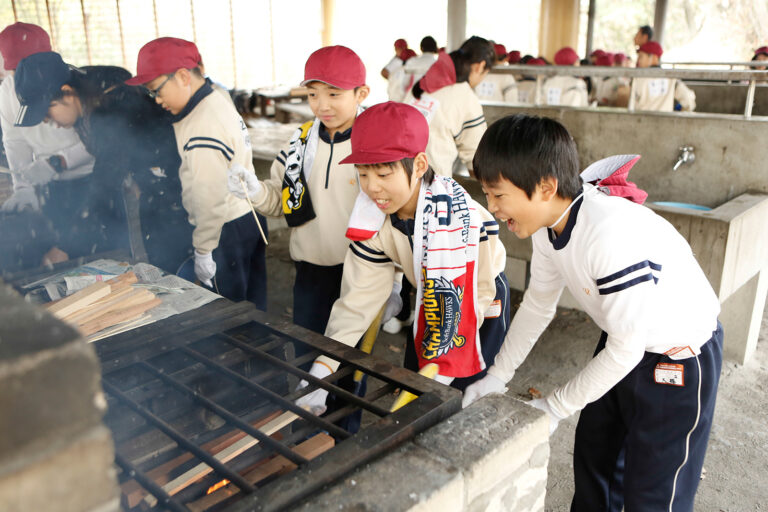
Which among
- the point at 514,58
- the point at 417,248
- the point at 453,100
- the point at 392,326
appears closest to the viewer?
the point at 417,248

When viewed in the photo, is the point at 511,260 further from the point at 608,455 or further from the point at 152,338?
the point at 152,338

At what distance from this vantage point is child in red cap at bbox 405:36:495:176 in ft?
14.3

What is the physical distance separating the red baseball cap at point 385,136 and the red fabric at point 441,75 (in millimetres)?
2292

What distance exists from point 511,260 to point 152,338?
345cm

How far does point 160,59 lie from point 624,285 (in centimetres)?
238

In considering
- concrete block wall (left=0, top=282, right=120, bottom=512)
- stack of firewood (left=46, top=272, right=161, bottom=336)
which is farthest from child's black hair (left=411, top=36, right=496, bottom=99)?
concrete block wall (left=0, top=282, right=120, bottom=512)

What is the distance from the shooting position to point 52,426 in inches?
25.4

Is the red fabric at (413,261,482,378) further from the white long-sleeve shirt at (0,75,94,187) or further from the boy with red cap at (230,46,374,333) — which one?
the white long-sleeve shirt at (0,75,94,187)

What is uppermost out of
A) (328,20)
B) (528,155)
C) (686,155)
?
(328,20)

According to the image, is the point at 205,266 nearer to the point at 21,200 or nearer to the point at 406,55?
the point at 21,200

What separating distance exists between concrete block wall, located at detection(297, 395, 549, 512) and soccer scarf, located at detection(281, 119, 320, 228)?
4.65 feet

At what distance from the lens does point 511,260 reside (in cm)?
494

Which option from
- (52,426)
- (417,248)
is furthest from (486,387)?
(52,426)

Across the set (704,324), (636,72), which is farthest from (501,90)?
(704,324)
